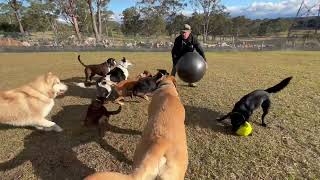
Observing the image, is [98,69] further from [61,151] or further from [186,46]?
[61,151]

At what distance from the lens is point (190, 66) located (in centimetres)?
852

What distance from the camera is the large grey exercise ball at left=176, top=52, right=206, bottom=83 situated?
28.0 ft

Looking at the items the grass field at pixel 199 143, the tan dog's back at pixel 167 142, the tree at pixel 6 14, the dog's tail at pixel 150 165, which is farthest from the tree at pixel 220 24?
the dog's tail at pixel 150 165

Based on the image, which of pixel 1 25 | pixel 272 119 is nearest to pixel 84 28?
pixel 1 25

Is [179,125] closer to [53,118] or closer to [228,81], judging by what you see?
[53,118]

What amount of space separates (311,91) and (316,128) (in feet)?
9.91

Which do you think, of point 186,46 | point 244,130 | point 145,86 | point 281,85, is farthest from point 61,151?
point 186,46

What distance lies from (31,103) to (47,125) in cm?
58

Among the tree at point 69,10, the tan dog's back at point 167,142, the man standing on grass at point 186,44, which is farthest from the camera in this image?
the tree at point 69,10

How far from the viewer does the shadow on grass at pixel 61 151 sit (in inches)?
203

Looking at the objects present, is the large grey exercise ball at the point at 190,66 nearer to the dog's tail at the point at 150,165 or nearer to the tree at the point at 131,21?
the dog's tail at the point at 150,165

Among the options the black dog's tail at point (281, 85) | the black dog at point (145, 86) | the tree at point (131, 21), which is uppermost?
the tree at point (131, 21)

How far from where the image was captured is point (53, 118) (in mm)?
7660

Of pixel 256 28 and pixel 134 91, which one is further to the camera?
pixel 256 28
